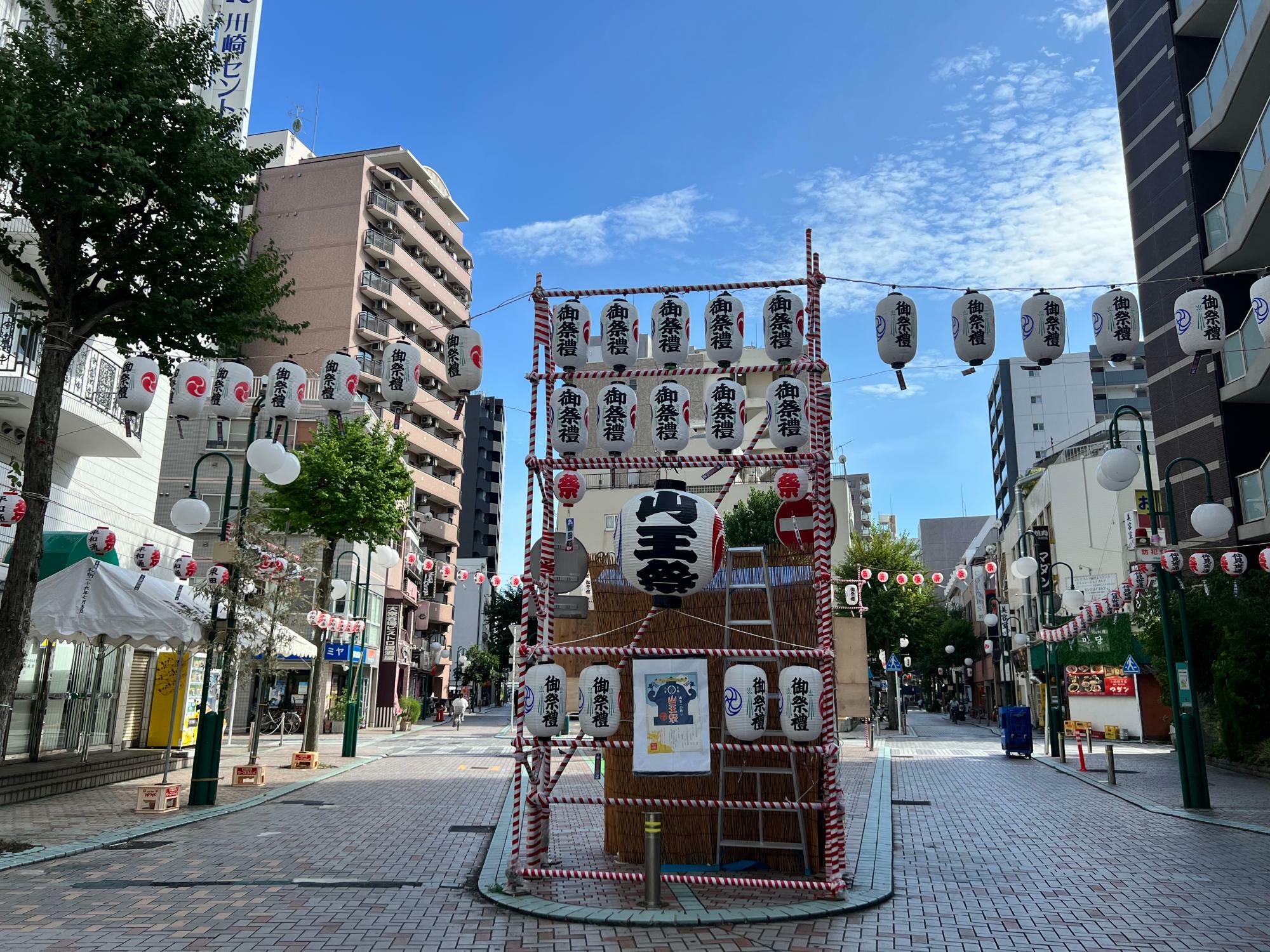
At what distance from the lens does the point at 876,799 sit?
16047mm

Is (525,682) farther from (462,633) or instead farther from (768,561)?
(462,633)

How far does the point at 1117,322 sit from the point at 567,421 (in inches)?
283

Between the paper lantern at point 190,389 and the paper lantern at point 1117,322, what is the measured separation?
11.8m

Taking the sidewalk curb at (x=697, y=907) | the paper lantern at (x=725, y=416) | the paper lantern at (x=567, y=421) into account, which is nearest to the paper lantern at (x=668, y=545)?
the paper lantern at (x=567, y=421)

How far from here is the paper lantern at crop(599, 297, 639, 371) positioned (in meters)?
10.6

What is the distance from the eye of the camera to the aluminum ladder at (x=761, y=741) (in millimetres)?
9547

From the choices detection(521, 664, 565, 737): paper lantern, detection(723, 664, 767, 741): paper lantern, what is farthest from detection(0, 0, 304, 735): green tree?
detection(723, 664, 767, 741): paper lantern

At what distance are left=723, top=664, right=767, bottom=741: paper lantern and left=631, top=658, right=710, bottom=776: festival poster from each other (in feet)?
0.79

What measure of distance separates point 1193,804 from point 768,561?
9.95 meters

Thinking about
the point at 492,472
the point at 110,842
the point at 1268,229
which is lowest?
the point at 110,842

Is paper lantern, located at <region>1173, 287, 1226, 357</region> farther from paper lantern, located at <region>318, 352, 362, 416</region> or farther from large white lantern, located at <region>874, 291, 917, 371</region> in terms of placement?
paper lantern, located at <region>318, 352, 362, 416</region>

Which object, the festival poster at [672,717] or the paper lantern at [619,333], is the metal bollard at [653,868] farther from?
the paper lantern at [619,333]

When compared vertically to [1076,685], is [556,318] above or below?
above

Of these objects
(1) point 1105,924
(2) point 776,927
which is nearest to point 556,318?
(2) point 776,927
